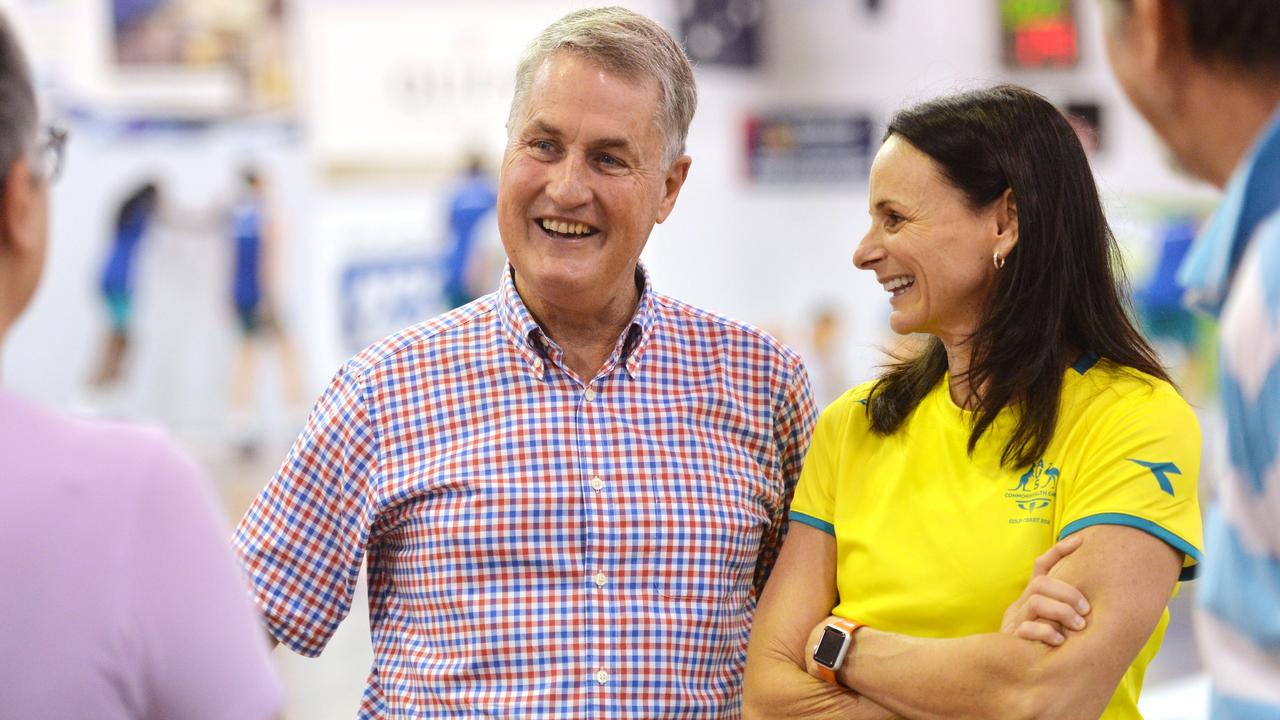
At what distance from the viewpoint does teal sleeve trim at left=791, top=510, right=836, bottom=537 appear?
212cm

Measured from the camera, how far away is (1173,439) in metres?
1.87

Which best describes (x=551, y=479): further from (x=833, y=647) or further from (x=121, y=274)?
(x=121, y=274)

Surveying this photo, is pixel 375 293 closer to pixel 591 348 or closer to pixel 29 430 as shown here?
pixel 591 348

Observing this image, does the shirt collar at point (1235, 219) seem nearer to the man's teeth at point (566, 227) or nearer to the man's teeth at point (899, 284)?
the man's teeth at point (899, 284)

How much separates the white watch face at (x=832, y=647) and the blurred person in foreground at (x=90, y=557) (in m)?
0.94

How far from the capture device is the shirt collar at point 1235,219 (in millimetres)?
1171

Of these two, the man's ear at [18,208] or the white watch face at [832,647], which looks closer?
the man's ear at [18,208]

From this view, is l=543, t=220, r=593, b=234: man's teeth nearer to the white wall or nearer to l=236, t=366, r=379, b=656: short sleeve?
l=236, t=366, r=379, b=656: short sleeve

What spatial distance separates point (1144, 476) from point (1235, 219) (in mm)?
710

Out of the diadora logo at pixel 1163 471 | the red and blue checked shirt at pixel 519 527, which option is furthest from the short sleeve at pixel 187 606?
the diadora logo at pixel 1163 471

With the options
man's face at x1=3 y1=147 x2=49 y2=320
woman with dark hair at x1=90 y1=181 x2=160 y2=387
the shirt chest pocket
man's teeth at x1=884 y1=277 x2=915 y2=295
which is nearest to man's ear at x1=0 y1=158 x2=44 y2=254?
man's face at x1=3 y1=147 x2=49 y2=320

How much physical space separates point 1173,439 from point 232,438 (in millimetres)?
8366

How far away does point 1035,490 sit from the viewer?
192cm

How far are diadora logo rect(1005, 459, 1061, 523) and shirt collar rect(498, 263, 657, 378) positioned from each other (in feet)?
2.06
